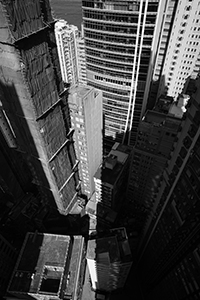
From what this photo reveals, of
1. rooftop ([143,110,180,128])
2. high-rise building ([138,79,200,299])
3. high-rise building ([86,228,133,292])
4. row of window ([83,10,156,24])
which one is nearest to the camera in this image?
high-rise building ([138,79,200,299])

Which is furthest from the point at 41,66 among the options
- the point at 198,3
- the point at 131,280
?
the point at 131,280

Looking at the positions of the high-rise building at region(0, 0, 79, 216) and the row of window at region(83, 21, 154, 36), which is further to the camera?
the row of window at region(83, 21, 154, 36)

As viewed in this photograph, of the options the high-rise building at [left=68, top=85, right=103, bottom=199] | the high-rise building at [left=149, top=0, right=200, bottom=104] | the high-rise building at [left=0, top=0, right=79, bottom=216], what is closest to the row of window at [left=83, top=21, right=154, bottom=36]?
the high-rise building at [left=149, top=0, right=200, bottom=104]

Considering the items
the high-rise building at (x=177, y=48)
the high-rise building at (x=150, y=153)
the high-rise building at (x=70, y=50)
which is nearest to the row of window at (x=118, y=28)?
the high-rise building at (x=177, y=48)

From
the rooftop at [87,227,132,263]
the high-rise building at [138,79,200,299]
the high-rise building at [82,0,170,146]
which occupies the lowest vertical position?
the rooftop at [87,227,132,263]

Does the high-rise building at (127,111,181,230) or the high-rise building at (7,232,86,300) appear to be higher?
the high-rise building at (127,111,181,230)

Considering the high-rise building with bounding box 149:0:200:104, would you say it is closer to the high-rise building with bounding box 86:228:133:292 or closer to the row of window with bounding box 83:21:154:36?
the row of window with bounding box 83:21:154:36

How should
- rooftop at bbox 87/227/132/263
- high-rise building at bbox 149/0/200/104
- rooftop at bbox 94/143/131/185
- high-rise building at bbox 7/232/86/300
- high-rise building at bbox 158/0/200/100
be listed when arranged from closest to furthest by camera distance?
1. high-rise building at bbox 7/232/86/300
2. rooftop at bbox 87/227/132/263
3. rooftop at bbox 94/143/131/185
4. high-rise building at bbox 158/0/200/100
5. high-rise building at bbox 149/0/200/104
